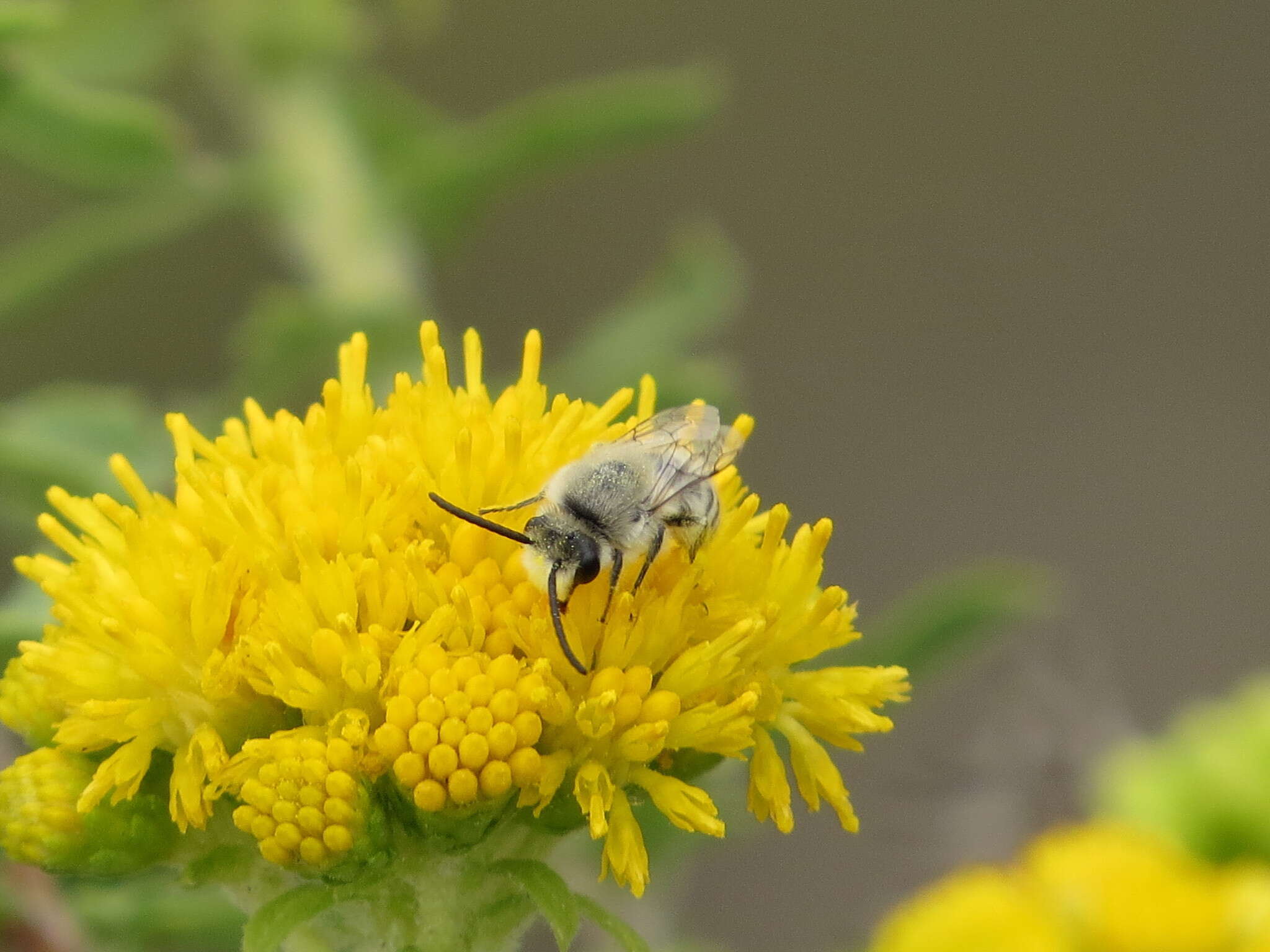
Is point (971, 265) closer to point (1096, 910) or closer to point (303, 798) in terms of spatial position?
point (1096, 910)

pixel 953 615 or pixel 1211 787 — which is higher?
pixel 953 615

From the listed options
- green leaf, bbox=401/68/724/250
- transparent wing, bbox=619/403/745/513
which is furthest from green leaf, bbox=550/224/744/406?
transparent wing, bbox=619/403/745/513

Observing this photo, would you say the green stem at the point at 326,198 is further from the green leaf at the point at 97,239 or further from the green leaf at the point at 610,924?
the green leaf at the point at 610,924

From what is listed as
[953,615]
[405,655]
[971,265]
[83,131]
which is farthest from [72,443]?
[971,265]

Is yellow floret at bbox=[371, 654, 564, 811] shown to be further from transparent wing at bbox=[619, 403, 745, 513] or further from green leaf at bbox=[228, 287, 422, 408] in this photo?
green leaf at bbox=[228, 287, 422, 408]

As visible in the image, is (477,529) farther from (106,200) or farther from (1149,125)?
(1149,125)

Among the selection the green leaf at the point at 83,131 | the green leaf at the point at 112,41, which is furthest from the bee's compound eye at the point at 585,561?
the green leaf at the point at 112,41
